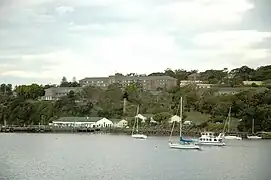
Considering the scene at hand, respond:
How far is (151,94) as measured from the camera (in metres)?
74.2

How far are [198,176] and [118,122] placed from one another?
43.4 m

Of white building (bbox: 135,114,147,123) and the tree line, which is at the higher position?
the tree line

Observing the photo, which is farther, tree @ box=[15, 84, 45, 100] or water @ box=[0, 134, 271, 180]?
tree @ box=[15, 84, 45, 100]

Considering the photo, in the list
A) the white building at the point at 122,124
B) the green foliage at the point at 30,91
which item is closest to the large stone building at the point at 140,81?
the green foliage at the point at 30,91

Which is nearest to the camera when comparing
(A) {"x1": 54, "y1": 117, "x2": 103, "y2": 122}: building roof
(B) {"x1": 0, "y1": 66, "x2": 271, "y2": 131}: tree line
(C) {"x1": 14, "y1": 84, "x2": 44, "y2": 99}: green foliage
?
(B) {"x1": 0, "y1": 66, "x2": 271, "y2": 131}: tree line

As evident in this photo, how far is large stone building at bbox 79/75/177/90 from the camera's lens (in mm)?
89000

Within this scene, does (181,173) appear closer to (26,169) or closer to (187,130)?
(26,169)

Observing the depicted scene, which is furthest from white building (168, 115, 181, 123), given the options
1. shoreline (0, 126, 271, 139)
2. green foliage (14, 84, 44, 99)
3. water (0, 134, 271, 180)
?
green foliage (14, 84, 44, 99)

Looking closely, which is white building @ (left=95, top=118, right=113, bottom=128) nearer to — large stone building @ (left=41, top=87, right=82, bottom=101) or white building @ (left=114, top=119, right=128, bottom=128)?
white building @ (left=114, top=119, right=128, bottom=128)

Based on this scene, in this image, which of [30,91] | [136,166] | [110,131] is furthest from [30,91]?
[136,166]

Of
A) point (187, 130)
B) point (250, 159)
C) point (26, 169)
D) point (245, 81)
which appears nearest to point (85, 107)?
point (187, 130)

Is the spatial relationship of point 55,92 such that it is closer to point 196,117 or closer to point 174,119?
point 174,119

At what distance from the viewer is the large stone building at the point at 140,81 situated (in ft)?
292

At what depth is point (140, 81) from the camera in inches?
3708
